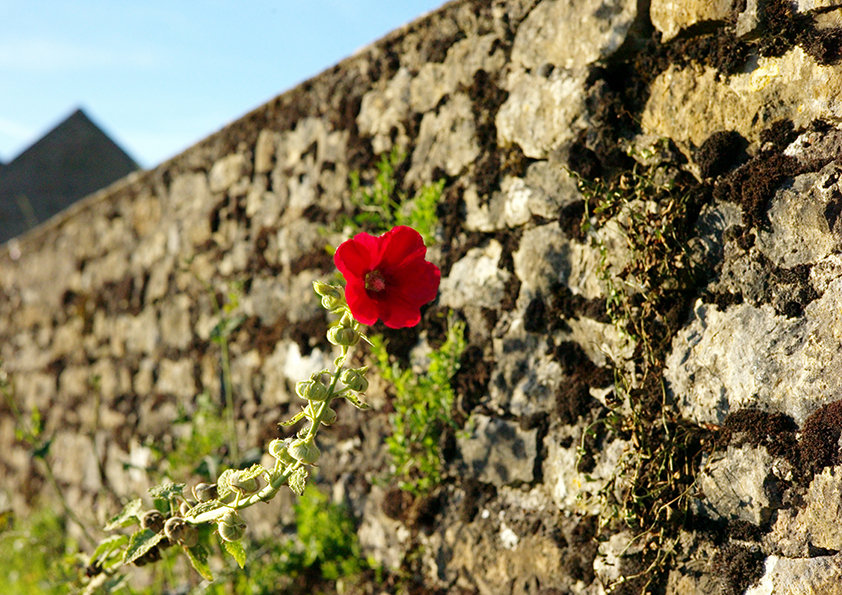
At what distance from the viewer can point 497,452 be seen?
6.75ft

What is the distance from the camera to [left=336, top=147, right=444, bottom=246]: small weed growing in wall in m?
2.30

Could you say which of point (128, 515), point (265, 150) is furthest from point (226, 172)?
point (128, 515)

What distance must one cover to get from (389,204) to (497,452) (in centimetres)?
90

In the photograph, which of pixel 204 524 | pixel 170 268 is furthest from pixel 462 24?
pixel 170 268

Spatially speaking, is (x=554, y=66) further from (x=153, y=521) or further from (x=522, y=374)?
(x=153, y=521)

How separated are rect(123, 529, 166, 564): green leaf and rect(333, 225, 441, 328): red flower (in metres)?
0.68

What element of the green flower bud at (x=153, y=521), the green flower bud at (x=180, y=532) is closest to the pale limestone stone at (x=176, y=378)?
the green flower bud at (x=153, y=521)

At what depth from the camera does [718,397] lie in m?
1.62

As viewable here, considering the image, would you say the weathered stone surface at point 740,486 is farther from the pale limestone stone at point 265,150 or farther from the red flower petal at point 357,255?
the pale limestone stone at point 265,150

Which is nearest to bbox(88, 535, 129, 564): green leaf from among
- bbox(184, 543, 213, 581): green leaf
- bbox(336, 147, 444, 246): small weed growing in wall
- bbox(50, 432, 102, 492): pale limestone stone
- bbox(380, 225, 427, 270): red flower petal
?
bbox(184, 543, 213, 581): green leaf

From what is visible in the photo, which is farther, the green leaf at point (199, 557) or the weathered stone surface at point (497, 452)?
the weathered stone surface at point (497, 452)

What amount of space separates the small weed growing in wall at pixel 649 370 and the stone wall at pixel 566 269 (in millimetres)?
16

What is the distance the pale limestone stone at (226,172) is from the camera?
126 inches

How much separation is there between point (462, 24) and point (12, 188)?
23.1ft
